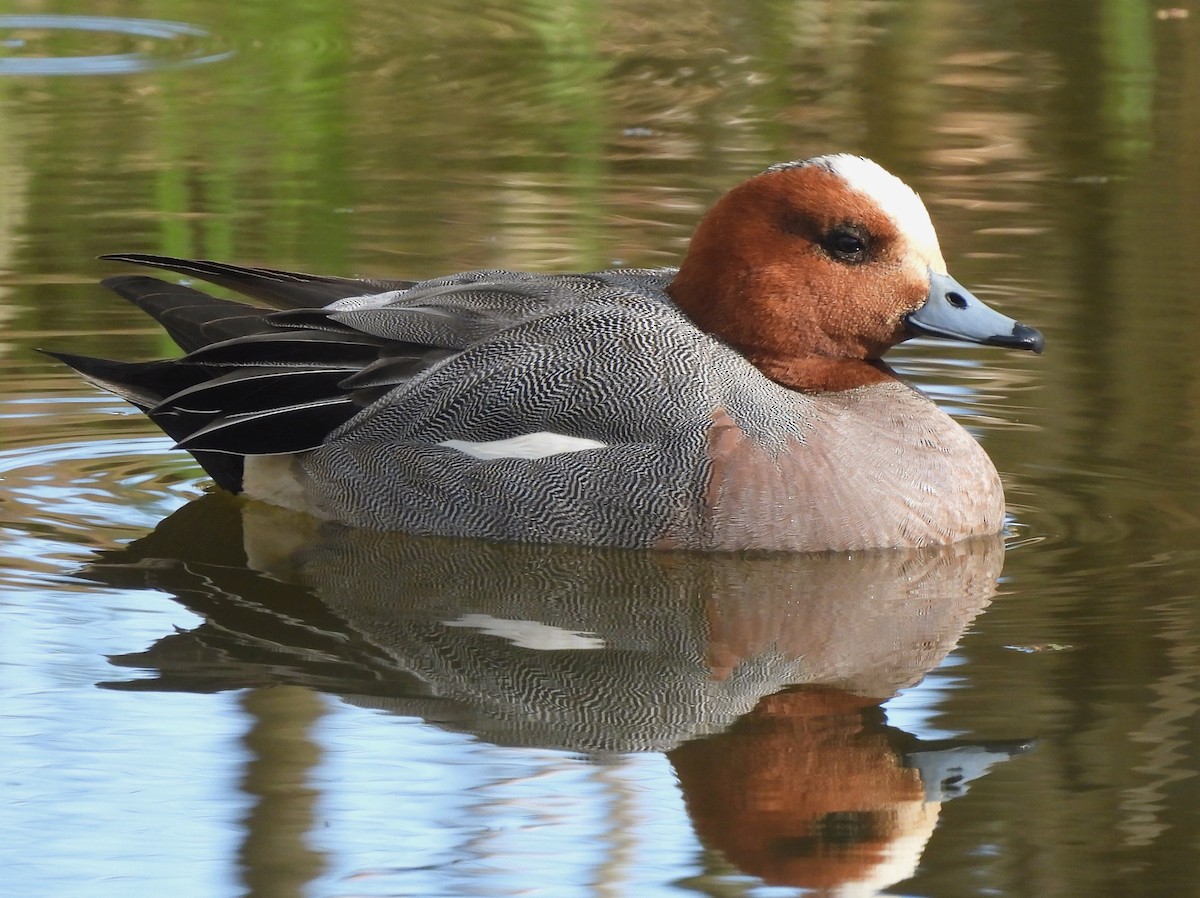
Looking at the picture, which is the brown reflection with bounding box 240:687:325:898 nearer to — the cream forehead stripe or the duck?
the duck

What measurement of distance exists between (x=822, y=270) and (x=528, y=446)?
1.02m

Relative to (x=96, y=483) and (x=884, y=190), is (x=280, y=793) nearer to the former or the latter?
(x=96, y=483)

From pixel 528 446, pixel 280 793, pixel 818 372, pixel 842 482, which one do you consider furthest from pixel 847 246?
pixel 280 793

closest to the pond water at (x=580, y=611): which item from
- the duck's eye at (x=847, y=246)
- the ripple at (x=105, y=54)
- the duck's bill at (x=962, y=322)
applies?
the duck's bill at (x=962, y=322)

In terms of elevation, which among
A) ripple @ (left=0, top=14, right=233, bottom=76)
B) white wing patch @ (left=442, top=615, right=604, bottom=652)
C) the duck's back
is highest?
ripple @ (left=0, top=14, right=233, bottom=76)

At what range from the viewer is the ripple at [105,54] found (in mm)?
11922

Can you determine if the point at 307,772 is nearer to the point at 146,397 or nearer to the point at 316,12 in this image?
the point at 146,397

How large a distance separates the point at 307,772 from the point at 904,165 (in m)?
6.89

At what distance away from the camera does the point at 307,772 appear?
4.15 meters

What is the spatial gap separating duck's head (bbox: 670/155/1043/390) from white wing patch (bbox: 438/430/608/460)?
55 centimetres

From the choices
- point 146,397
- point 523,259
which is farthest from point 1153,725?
point 523,259

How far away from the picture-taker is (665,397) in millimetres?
5664

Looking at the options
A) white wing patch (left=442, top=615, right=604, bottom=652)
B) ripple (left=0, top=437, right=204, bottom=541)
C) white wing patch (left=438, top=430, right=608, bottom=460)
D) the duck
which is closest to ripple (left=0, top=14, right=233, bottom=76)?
ripple (left=0, top=437, right=204, bottom=541)

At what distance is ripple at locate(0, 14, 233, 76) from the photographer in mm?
11922
